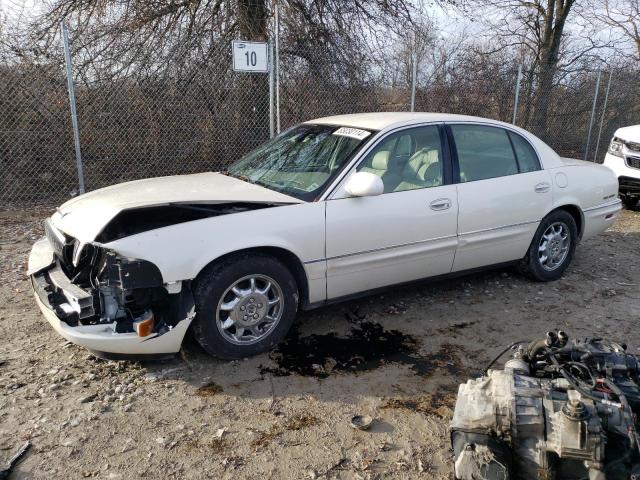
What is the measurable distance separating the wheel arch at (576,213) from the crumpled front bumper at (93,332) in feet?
12.4

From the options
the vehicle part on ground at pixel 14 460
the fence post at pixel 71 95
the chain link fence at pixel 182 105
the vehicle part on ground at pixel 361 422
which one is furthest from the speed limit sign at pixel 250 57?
the vehicle part on ground at pixel 14 460

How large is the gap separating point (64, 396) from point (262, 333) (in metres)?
1.29

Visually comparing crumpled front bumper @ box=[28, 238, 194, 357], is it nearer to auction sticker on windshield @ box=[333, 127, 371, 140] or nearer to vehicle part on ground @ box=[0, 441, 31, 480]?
vehicle part on ground @ box=[0, 441, 31, 480]

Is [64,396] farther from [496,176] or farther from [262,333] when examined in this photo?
[496,176]

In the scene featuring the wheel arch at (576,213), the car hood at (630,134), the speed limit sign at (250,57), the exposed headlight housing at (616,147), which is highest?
the speed limit sign at (250,57)

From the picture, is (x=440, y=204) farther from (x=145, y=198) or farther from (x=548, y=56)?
(x=548, y=56)

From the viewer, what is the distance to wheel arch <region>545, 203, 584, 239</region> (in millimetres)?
5256

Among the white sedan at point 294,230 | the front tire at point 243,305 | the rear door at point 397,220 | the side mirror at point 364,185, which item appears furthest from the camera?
the rear door at point 397,220

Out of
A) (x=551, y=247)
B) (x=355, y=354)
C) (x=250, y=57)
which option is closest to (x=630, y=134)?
(x=551, y=247)

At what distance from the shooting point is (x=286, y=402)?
130 inches

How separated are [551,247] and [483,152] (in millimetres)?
1308

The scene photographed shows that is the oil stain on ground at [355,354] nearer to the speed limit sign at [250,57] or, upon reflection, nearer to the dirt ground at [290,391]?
the dirt ground at [290,391]

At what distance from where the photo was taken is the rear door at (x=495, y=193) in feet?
14.9

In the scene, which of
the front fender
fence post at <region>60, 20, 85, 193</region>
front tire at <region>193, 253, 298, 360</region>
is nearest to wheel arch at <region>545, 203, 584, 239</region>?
the front fender
